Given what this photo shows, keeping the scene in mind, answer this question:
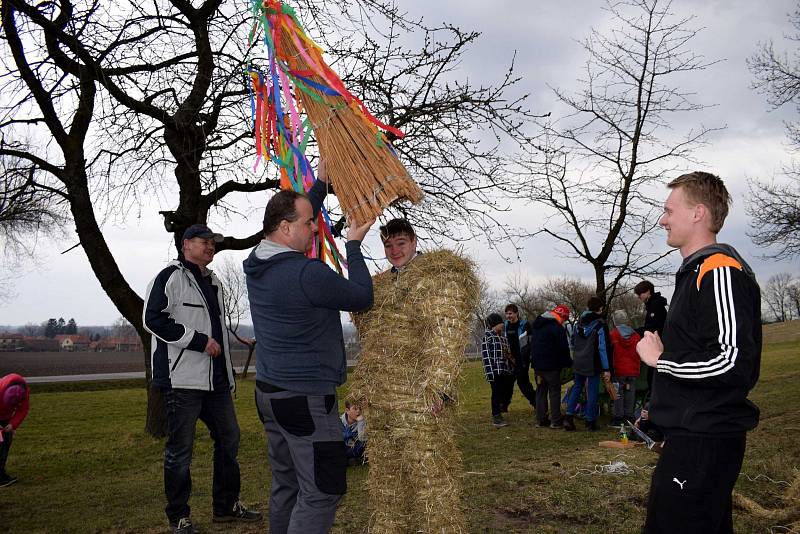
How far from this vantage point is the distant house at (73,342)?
6785 centimetres

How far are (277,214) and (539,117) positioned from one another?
3.68 metres

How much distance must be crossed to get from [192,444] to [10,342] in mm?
68837

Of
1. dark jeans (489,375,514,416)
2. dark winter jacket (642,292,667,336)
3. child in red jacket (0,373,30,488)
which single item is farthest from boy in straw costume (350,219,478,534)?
dark jeans (489,375,514,416)

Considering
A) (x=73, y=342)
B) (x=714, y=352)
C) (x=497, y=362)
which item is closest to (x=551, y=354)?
A: (x=497, y=362)

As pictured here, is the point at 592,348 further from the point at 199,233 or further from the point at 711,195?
the point at 711,195

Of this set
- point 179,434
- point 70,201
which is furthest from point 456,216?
point 70,201

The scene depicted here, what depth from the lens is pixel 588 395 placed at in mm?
8031

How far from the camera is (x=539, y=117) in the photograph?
5.78 meters

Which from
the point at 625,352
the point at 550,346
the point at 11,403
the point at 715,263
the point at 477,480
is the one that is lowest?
the point at 477,480

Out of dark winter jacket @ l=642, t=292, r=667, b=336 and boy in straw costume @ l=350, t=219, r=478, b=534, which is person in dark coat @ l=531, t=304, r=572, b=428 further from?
boy in straw costume @ l=350, t=219, r=478, b=534

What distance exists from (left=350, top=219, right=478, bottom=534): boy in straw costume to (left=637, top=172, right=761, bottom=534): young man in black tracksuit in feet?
3.38

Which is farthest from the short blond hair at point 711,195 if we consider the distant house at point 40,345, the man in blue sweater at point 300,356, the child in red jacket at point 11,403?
the distant house at point 40,345

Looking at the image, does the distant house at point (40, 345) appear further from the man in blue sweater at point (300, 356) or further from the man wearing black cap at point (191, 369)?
the man in blue sweater at point (300, 356)

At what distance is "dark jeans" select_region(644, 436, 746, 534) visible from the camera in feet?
6.72
